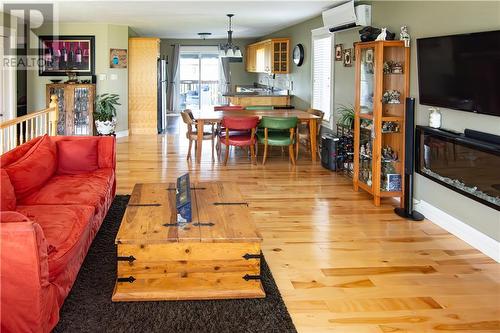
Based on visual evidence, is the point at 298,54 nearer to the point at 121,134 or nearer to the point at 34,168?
the point at 121,134

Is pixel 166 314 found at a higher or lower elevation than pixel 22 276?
lower

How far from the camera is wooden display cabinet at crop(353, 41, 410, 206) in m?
5.23

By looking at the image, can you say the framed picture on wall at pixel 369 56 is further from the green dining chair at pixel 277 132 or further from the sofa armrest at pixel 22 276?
the sofa armrest at pixel 22 276

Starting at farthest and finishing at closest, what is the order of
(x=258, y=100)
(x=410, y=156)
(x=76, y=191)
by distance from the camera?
1. (x=258, y=100)
2. (x=410, y=156)
3. (x=76, y=191)

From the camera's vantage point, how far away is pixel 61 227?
3.14m

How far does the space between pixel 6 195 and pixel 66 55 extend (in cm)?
777

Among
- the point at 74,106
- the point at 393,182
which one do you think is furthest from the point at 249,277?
the point at 74,106

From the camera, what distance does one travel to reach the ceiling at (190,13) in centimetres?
729

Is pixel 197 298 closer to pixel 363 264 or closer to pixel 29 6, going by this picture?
pixel 363 264

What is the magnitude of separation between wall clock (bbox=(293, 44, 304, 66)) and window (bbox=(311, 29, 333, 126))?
0.74m

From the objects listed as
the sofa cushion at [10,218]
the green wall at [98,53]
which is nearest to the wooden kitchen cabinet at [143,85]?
the green wall at [98,53]

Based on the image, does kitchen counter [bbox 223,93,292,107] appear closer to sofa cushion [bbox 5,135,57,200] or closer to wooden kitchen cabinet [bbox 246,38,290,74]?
wooden kitchen cabinet [bbox 246,38,290,74]

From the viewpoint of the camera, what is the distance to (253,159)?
7793mm

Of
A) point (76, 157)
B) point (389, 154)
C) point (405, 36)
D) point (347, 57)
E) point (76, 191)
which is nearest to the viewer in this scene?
point (76, 191)
